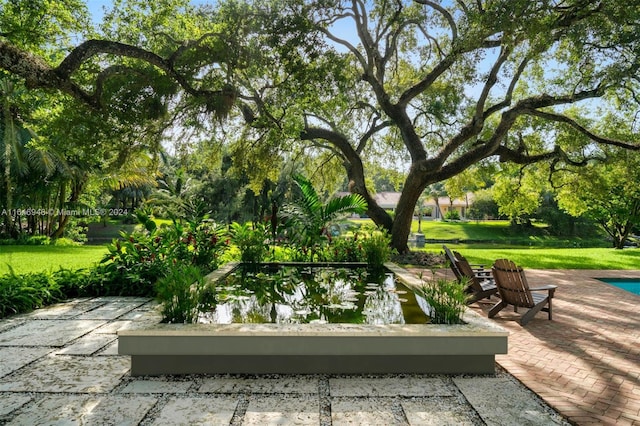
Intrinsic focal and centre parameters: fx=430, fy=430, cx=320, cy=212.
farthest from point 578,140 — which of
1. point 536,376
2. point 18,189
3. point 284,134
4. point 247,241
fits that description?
point 18,189

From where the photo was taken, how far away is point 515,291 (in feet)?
20.0

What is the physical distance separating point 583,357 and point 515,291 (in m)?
1.55

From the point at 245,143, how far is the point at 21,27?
21.4ft

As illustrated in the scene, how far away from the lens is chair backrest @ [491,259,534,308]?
5.98 meters

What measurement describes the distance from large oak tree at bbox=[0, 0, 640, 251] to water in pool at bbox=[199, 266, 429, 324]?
3.56 m

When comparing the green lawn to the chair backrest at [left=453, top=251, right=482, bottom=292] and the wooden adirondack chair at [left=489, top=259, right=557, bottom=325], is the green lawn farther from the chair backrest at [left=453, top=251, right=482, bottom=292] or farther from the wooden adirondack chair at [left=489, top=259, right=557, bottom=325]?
the wooden adirondack chair at [left=489, top=259, right=557, bottom=325]

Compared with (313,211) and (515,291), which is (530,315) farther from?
(313,211)

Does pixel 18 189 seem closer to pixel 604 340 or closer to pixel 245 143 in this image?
pixel 245 143

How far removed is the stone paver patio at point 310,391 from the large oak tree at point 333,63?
4.20 metres

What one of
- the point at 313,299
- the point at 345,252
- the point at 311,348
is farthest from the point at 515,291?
the point at 345,252

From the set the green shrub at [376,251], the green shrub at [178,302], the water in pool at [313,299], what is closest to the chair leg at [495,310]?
the water in pool at [313,299]

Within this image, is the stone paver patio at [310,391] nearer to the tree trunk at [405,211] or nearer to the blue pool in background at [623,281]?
the blue pool in background at [623,281]

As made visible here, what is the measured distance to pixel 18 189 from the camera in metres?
17.8

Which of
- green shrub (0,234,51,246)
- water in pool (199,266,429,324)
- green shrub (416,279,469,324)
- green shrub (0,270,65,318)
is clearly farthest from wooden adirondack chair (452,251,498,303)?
green shrub (0,234,51,246)
